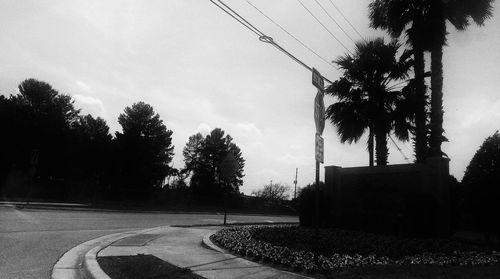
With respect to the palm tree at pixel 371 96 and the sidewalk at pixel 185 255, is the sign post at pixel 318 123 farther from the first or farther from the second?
the palm tree at pixel 371 96

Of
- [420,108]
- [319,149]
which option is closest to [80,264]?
[319,149]

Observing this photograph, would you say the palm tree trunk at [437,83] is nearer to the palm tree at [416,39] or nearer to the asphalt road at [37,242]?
the palm tree at [416,39]

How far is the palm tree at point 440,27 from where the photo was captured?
15.4 metres

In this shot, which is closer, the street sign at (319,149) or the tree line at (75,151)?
the street sign at (319,149)

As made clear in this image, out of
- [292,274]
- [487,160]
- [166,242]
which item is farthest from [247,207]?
[292,274]

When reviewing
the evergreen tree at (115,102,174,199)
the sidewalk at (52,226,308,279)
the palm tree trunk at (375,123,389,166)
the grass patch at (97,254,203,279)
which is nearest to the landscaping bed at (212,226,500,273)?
the sidewalk at (52,226,308,279)

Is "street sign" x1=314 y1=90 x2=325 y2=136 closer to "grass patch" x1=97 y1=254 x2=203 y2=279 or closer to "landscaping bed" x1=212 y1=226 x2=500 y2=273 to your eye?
"landscaping bed" x1=212 y1=226 x2=500 y2=273

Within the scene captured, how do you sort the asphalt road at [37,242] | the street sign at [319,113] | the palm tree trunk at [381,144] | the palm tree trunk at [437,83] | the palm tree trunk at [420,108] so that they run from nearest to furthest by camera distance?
the asphalt road at [37,242]
the street sign at [319,113]
the palm tree trunk at [437,83]
the palm tree trunk at [420,108]
the palm tree trunk at [381,144]

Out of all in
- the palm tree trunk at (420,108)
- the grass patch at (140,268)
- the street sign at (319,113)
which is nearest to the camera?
the grass patch at (140,268)

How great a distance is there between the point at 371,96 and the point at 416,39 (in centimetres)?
348

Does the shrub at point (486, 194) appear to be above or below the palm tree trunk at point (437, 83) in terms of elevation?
below

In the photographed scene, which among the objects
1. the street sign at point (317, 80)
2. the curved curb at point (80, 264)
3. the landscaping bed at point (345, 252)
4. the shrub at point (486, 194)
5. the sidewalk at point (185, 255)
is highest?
the street sign at point (317, 80)

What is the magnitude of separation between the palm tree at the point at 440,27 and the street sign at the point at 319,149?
915 cm

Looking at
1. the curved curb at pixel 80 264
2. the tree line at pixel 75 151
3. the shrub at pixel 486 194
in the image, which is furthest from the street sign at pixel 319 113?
the tree line at pixel 75 151
